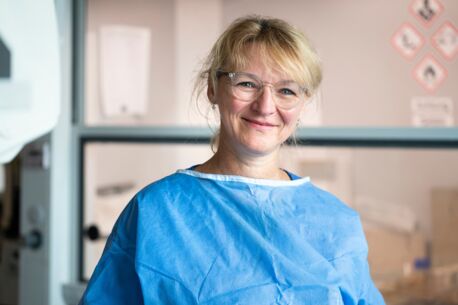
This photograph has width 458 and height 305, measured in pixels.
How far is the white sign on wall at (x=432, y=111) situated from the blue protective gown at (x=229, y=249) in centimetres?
71

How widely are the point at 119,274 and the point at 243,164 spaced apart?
33cm

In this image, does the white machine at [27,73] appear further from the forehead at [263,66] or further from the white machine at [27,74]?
the forehead at [263,66]

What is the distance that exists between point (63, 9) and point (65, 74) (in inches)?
9.7

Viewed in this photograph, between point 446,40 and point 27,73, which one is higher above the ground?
point 446,40

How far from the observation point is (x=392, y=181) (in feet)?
6.12

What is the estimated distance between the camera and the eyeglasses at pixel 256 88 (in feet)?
3.73

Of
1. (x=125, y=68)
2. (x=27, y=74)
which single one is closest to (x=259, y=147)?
(x=27, y=74)

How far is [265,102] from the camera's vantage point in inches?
44.1

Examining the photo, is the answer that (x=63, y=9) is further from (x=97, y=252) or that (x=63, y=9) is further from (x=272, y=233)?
(x=272, y=233)

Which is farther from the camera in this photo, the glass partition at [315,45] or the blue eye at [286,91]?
the glass partition at [315,45]

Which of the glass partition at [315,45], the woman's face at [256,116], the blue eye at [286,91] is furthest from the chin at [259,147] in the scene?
the glass partition at [315,45]

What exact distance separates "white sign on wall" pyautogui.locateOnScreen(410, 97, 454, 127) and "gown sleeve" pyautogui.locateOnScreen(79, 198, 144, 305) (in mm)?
1038

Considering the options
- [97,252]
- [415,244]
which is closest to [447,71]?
[415,244]

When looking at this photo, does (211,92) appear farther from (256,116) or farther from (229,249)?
(229,249)
